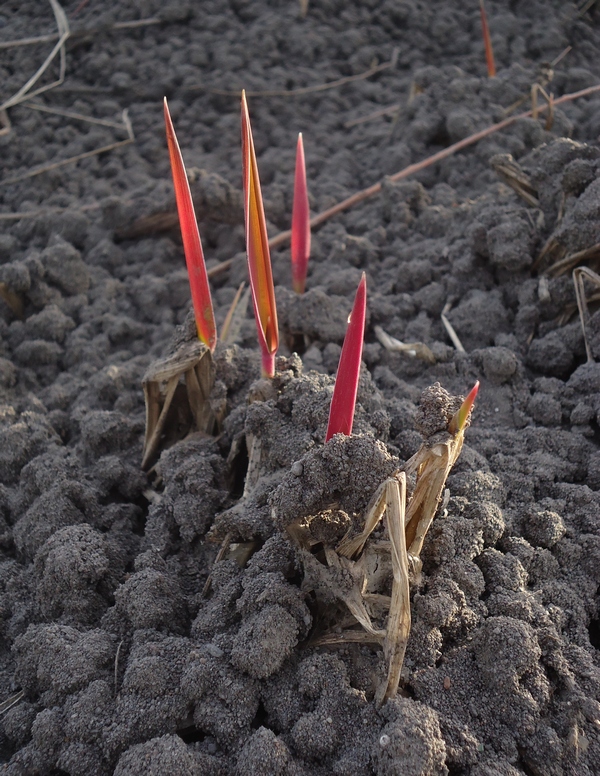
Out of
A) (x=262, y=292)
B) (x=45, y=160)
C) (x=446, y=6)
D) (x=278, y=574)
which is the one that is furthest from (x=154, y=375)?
(x=446, y=6)

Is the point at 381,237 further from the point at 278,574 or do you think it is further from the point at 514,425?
the point at 278,574

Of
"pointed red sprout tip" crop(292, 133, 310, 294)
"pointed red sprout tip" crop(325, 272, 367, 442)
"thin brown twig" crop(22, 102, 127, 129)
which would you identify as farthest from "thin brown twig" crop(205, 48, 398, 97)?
"pointed red sprout tip" crop(325, 272, 367, 442)

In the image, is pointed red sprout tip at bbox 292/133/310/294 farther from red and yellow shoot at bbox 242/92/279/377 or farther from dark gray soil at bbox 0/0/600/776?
red and yellow shoot at bbox 242/92/279/377

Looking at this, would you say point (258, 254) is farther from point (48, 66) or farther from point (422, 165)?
point (48, 66)

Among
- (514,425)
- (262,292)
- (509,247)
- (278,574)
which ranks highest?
(262,292)

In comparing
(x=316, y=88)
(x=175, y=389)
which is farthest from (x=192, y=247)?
(x=316, y=88)

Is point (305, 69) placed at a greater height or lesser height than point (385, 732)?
greater
